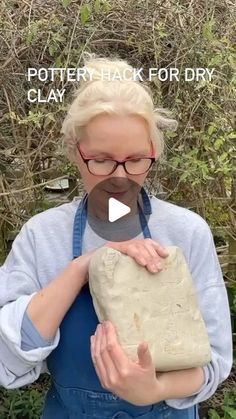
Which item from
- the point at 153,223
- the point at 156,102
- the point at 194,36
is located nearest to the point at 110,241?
the point at 153,223

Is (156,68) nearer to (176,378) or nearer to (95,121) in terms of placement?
(95,121)

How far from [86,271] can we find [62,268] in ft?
0.36

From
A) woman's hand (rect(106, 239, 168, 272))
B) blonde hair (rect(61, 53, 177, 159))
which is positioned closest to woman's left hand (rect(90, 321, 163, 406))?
woman's hand (rect(106, 239, 168, 272))

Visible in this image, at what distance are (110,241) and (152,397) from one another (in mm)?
291

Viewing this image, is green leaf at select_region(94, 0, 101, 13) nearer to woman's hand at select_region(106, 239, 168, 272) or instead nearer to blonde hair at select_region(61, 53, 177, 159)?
blonde hair at select_region(61, 53, 177, 159)

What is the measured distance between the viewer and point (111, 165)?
3.63 feet

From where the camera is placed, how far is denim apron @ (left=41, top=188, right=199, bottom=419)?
1.14 metres

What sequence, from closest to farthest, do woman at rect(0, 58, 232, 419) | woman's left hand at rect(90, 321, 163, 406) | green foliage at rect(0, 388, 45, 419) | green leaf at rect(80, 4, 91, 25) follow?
1. woman's left hand at rect(90, 321, 163, 406)
2. woman at rect(0, 58, 232, 419)
3. green leaf at rect(80, 4, 91, 25)
4. green foliage at rect(0, 388, 45, 419)

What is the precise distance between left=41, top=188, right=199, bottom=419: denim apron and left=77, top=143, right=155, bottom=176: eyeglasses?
0.26 feet

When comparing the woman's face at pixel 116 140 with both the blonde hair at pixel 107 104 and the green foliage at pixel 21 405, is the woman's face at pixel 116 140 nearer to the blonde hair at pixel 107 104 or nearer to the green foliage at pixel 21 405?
the blonde hair at pixel 107 104

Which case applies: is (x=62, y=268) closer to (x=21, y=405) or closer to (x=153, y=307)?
(x=153, y=307)

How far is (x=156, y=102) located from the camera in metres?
1.98

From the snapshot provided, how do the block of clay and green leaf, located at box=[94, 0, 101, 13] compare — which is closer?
the block of clay

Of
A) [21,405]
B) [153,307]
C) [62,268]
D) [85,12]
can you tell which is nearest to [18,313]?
[62,268]
